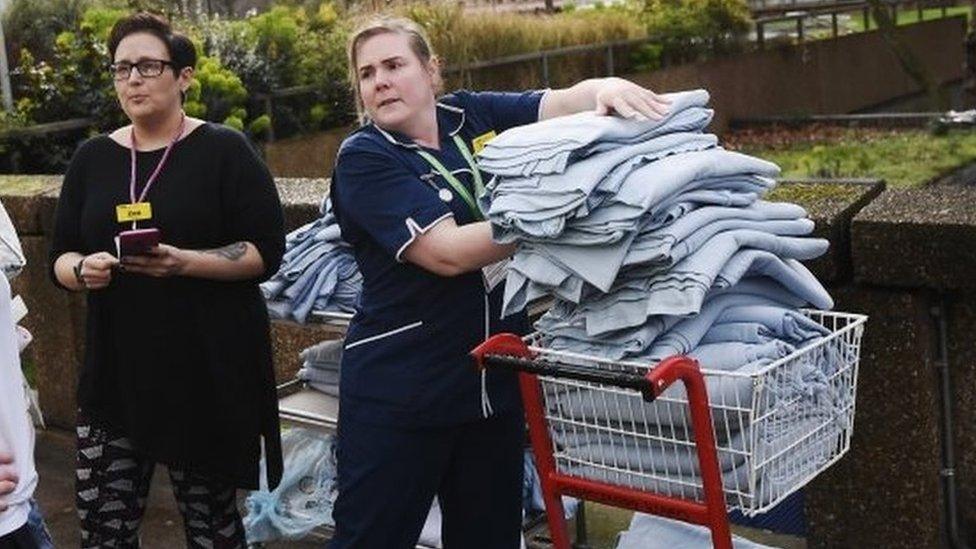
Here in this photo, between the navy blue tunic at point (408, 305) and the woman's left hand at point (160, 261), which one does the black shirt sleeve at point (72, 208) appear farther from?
the navy blue tunic at point (408, 305)

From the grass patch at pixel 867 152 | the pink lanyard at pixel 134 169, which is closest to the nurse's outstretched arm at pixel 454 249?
the pink lanyard at pixel 134 169

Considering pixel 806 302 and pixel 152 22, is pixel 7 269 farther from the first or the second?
pixel 806 302

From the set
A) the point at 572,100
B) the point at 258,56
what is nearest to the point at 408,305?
the point at 572,100

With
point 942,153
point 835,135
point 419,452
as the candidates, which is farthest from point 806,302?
point 835,135

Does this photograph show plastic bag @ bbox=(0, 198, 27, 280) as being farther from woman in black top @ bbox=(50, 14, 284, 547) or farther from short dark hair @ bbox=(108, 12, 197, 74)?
short dark hair @ bbox=(108, 12, 197, 74)

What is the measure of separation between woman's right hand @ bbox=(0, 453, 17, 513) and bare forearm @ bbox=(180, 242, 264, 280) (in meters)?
1.24

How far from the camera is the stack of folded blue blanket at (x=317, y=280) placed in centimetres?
443

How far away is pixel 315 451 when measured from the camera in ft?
17.8

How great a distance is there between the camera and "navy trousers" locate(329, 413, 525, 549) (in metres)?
3.74

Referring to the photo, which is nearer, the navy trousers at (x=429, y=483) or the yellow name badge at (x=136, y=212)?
the navy trousers at (x=429, y=483)

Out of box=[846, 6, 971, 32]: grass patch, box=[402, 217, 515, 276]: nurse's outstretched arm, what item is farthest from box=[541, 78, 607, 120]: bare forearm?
box=[846, 6, 971, 32]: grass patch

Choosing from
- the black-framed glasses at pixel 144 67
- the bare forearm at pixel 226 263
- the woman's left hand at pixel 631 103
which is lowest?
the bare forearm at pixel 226 263

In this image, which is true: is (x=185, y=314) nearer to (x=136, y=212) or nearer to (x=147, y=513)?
(x=136, y=212)

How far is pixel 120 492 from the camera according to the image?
14.4 ft
